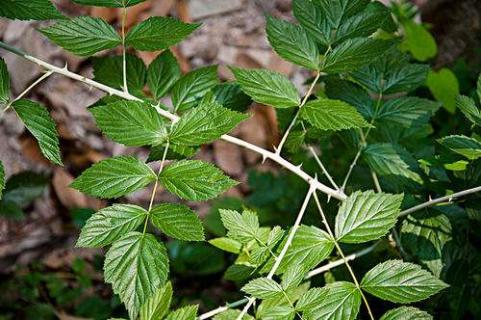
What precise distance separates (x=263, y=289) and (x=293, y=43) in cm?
45

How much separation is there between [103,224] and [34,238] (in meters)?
1.83

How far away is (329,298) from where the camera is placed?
0.86 metres

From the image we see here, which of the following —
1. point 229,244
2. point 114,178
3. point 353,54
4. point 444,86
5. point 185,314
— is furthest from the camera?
point 444,86

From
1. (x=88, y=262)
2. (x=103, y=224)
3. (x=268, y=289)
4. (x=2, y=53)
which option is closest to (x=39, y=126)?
(x=103, y=224)

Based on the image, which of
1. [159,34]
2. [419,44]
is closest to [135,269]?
[159,34]

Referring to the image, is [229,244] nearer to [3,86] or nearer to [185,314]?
[185,314]

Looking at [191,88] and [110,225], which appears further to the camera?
[191,88]

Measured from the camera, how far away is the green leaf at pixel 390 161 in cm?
113

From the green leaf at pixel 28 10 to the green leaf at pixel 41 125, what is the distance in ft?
0.45

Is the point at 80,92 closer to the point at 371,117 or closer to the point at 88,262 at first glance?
the point at 88,262

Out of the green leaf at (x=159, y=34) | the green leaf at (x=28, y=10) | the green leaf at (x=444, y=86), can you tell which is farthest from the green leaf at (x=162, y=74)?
the green leaf at (x=444, y=86)

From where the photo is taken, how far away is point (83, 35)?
0.96 m

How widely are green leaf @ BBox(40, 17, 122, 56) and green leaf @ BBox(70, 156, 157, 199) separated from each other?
7.7 inches

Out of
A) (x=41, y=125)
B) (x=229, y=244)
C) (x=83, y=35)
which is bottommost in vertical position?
(x=229, y=244)
